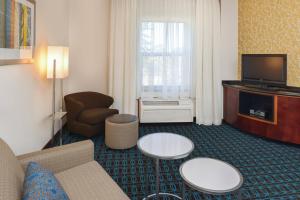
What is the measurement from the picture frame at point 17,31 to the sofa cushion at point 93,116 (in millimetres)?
1319

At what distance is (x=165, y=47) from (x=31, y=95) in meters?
2.84

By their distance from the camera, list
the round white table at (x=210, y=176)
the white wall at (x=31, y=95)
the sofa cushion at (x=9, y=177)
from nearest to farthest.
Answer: the sofa cushion at (x=9, y=177), the round white table at (x=210, y=176), the white wall at (x=31, y=95)

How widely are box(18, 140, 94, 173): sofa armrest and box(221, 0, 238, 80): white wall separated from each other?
3753mm

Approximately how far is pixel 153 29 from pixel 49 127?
9.08ft

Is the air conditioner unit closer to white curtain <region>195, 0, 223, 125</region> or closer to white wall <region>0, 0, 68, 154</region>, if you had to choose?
white curtain <region>195, 0, 223, 125</region>

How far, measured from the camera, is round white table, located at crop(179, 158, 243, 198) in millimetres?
1431

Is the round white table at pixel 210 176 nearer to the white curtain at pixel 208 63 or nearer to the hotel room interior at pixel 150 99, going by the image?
the hotel room interior at pixel 150 99

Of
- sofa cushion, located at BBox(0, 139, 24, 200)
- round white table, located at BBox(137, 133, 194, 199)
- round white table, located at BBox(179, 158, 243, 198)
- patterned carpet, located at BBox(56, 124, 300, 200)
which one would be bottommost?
patterned carpet, located at BBox(56, 124, 300, 200)

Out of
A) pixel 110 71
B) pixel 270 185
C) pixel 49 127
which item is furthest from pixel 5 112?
pixel 270 185

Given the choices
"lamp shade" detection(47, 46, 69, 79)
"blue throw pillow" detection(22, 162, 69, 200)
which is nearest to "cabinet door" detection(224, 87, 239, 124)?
"lamp shade" detection(47, 46, 69, 79)

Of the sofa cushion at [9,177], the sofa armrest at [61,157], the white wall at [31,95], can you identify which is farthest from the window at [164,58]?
the sofa cushion at [9,177]

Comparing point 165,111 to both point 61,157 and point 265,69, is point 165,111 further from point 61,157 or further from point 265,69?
point 61,157

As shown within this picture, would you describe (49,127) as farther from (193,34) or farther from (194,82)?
(193,34)

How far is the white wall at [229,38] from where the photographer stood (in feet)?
15.3
